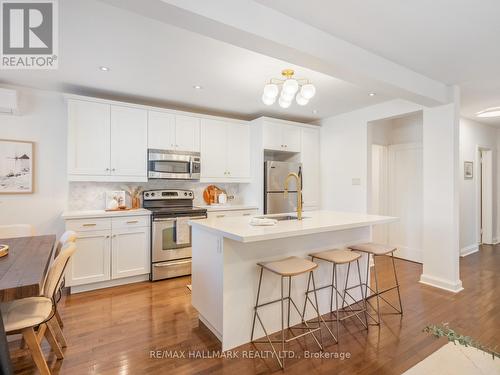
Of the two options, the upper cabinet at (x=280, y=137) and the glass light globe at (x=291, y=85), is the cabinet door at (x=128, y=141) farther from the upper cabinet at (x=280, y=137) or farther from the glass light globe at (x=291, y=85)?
the glass light globe at (x=291, y=85)

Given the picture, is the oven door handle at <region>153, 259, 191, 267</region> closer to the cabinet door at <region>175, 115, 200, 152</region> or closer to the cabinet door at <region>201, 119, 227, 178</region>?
the cabinet door at <region>201, 119, 227, 178</region>

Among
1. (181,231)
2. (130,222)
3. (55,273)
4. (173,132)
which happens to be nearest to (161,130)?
(173,132)

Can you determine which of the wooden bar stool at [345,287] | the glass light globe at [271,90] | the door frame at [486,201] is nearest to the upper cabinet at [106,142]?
the glass light globe at [271,90]

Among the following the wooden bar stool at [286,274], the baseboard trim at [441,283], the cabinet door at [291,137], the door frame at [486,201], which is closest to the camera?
the wooden bar stool at [286,274]

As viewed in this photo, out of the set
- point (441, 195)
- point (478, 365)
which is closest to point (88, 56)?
point (478, 365)

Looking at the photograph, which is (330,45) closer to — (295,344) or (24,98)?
(295,344)

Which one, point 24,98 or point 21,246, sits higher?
point 24,98

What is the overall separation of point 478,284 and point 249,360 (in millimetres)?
3241

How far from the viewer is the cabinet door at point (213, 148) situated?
421cm

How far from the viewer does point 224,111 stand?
4500 mm

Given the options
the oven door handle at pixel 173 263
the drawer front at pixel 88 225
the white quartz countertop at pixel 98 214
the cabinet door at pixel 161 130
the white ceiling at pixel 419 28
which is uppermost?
the white ceiling at pixel 419 28

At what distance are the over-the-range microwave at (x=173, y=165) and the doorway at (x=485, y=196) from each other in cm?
576

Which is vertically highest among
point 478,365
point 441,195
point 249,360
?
point 441,195

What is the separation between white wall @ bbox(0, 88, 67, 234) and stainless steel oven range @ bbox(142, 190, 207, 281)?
3.59 feet
